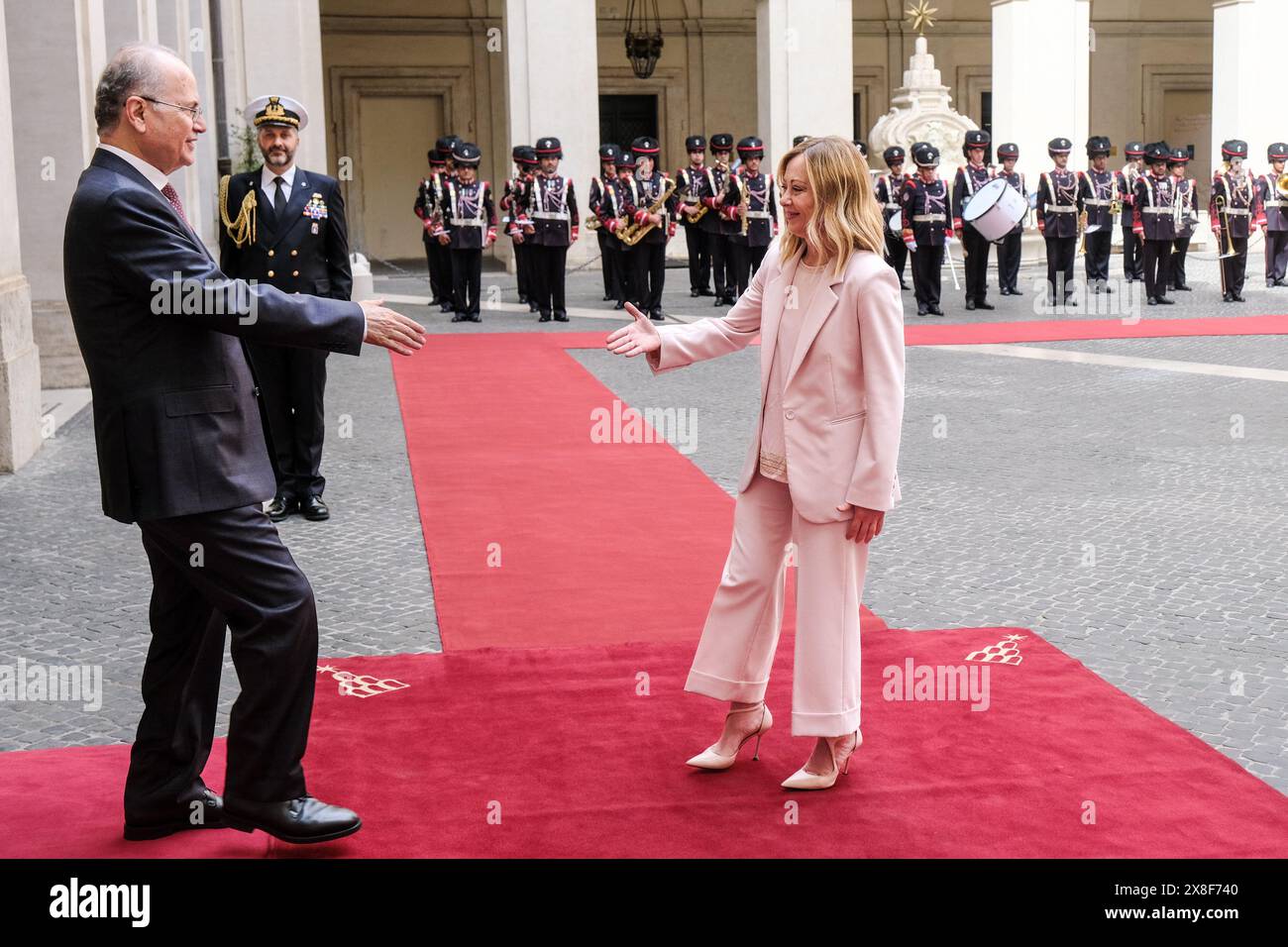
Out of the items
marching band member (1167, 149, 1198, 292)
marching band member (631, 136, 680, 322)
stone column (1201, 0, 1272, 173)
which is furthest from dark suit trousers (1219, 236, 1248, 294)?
stone column (1201, 0, 1272, 173)

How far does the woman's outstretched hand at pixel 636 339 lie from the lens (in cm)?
Result: 405

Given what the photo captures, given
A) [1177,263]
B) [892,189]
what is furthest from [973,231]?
[1177,263]

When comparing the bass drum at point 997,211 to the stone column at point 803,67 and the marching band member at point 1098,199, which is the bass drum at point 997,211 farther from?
the stone column at point 803,67

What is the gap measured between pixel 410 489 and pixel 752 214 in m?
10.9

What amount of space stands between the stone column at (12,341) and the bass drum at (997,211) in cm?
1019

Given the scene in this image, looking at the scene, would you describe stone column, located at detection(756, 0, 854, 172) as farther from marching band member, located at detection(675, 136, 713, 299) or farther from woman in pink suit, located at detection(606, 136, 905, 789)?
woman in pink suit, located at detection(606, 136, 905, 789)

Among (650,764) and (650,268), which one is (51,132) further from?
(650,764)

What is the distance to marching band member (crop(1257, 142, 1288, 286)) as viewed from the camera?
1900 centimetres

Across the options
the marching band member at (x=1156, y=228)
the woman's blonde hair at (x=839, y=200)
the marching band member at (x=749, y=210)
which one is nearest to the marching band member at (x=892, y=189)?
the marching band member at (x=749, y=210)

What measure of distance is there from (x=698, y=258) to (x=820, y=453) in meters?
15.9

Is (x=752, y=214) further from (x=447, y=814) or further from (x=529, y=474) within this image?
(x=447, y=814)
